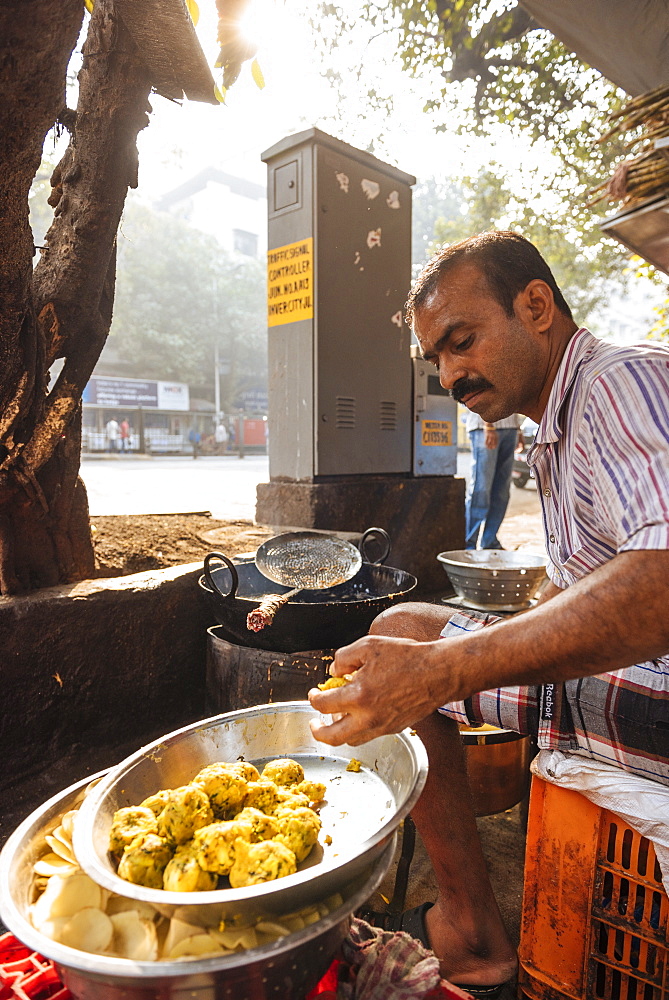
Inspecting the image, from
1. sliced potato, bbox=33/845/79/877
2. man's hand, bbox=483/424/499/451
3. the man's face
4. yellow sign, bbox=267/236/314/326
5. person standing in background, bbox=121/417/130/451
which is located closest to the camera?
sliced potato, bbox=33/845/79/877

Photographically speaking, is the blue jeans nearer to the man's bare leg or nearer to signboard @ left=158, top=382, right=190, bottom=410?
the man's bare leg

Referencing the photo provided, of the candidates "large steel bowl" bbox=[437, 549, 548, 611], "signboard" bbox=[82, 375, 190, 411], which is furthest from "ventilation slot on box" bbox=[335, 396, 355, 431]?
"signboard" bbox=[82, 375, 190, 411]

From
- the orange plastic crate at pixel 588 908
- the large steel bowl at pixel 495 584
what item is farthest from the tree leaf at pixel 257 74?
the large steel bowl at pixel 495 584

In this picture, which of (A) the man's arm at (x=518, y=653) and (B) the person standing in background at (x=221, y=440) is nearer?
(A) the man's arm at (x=518, y=653)

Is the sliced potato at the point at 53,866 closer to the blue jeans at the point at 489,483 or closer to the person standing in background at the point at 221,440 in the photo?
the blue jeans at the point at 489,483

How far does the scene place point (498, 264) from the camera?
5.84ft

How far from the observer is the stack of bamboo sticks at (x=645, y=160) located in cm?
360

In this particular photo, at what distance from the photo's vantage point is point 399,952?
4.14 feet

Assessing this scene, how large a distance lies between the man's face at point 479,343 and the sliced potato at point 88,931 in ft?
5.16

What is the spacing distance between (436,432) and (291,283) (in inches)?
72.0

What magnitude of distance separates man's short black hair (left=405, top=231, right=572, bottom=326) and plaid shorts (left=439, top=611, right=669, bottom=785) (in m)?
1.07

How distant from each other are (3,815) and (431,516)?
12.3ft

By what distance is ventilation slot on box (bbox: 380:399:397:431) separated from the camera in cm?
493

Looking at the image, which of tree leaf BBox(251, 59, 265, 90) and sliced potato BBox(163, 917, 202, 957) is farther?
tree leaf BBox(251, 59, 265, 90)
